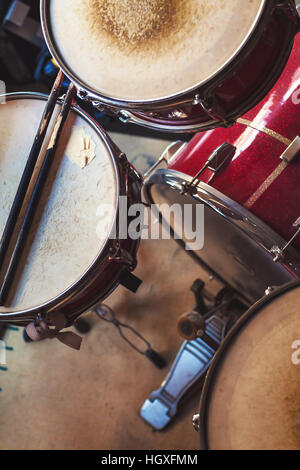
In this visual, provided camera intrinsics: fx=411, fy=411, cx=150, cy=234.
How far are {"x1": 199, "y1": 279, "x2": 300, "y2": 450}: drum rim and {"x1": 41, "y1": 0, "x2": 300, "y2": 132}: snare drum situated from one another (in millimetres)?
574

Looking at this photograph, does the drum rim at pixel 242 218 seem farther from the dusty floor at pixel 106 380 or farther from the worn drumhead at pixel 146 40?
the dusty floor at pixel 106 380

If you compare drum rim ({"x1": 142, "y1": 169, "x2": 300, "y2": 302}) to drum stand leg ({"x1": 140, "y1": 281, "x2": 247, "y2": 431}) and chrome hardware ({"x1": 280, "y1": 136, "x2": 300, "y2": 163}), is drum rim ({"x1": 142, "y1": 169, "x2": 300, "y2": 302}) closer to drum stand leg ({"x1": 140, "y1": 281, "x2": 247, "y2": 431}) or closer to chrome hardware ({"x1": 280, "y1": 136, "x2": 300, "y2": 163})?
chrome hardware ({"x1": 280, "y1": 136, "x2": 300, "y2": 163})

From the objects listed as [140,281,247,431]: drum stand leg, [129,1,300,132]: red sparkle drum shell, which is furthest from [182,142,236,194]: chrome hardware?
[140,281,247,431]: drum stand leg

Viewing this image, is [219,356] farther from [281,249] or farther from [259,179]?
[259,179]

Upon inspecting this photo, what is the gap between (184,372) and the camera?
2.18 m

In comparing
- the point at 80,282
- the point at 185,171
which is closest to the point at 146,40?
the point at 185,171

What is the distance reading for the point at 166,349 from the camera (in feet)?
7.74

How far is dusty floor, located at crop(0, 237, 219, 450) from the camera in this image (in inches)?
88.5

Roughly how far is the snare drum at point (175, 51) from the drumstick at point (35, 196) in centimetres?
15

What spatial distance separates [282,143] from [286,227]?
0.30 m

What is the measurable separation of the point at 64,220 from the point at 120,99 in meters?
0.46

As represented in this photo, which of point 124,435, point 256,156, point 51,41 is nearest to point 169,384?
point 124,435

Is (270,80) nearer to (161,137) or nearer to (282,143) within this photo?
(282,143)

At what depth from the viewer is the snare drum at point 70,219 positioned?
137 centimetres
